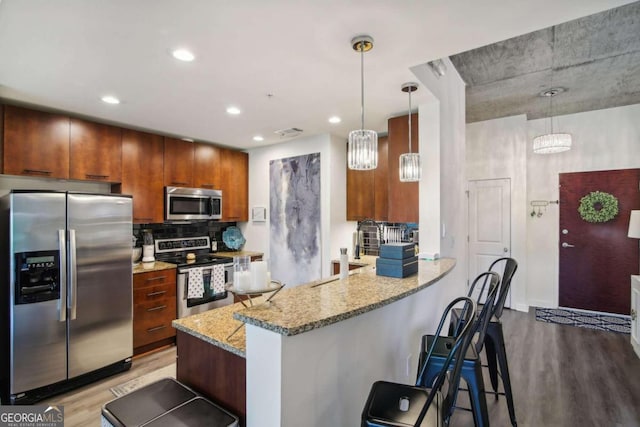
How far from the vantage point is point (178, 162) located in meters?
3.95

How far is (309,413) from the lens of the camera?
1263mm

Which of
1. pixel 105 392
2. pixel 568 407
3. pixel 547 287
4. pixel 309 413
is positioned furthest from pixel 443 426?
pixel 547 287

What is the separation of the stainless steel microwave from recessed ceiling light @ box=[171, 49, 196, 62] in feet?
7.07

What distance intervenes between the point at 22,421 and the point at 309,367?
2028 millimetres

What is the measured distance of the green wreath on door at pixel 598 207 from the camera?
4.35m

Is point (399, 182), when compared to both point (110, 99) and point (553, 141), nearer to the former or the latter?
point (553, 141)

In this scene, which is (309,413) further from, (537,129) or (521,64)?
(537,129)

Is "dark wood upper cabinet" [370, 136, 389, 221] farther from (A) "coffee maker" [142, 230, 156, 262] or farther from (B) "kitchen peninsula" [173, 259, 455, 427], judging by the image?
(A) "coffee maker" [142, 230, 156, 262]

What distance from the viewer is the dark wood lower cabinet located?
4.39ft

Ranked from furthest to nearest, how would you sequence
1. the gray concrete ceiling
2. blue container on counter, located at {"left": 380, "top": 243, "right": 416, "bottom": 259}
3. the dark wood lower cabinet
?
the gray concrete ceiling → blue container on counter, located at {"left": 380, "top": 243, "right": 416, "bottom": 259} → the dark wood lower cabinet

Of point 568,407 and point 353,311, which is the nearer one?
point 353,311

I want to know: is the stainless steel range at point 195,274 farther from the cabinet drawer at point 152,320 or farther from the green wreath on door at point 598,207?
the green wreath on door at point 598,207

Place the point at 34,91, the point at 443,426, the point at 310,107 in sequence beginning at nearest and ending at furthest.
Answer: the point at 443,426, the point at 34,91, the point at 310,107

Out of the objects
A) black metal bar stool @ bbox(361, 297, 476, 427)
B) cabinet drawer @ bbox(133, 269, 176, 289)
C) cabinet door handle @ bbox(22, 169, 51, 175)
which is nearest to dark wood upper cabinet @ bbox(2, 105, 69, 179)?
cabinet door handle @ bbox(22, 169, 51, 175)
